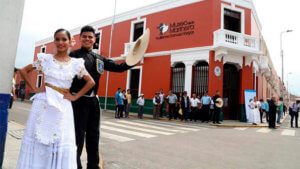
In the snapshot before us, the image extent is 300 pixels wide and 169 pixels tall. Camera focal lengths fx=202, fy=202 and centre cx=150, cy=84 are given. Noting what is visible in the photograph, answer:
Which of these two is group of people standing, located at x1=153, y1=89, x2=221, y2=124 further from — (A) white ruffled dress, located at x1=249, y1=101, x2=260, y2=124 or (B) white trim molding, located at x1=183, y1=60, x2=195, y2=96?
(A) white ruffled dress, located at x1=249, y1=101, x2=260, y2=124

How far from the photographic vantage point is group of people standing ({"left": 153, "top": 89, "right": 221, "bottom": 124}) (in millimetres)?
11383

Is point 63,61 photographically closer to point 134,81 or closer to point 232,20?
point 232,20

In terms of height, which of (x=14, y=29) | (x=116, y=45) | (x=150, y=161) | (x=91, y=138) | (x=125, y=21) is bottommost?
(x=150, y=161)

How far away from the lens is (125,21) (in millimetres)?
17188

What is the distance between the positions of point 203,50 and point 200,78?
5.73 feet

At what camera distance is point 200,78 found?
41.7ft

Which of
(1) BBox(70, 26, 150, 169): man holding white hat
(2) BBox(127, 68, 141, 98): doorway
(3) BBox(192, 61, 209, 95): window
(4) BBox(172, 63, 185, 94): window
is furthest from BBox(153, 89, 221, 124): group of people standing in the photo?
(1) BBox(70, 26, 150, 169): man holding white hat

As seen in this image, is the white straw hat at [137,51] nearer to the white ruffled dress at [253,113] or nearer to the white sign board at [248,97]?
the white ruffled dress at [253,113]

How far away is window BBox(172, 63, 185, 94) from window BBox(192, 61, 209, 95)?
2.82 feet

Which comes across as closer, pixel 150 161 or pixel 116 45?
pixel 150 161

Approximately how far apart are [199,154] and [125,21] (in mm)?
14835

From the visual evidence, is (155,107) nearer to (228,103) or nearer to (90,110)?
(228,103)

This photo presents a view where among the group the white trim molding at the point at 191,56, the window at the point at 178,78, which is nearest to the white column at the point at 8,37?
the white trim molding at the point at 191,56

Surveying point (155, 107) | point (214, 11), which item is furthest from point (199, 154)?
point (214, 11)
